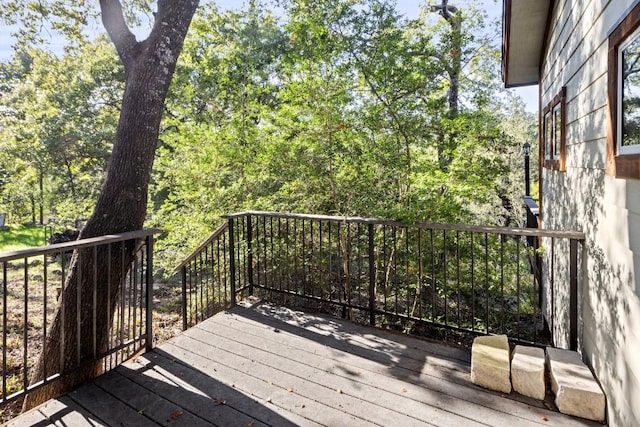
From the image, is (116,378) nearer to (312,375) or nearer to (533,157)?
(312,375)

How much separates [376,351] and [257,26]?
10.9 metres

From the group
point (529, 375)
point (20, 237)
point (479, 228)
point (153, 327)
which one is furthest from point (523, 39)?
point (20, 237)

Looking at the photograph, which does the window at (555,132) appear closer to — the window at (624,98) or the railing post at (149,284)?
the window at (624,98)

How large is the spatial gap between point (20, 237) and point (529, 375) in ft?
68.9

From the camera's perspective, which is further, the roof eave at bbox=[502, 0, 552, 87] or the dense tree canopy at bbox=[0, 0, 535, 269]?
the roof eave at bbox=[502, 0, 552, 87]

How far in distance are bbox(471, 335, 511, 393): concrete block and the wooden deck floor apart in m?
0.06

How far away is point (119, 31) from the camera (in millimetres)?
3352

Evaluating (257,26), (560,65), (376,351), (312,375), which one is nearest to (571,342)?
(376,351)

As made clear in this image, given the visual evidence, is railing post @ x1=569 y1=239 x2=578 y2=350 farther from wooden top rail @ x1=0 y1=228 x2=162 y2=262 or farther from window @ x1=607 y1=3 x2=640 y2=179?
wooden top rail @ x1=0 y1=228 x2=162 y2=262

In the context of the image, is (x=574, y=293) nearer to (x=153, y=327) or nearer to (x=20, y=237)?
(x=153, y=327)

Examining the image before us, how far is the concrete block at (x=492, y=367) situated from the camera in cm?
238

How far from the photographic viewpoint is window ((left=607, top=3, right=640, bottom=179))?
1817 millimetres

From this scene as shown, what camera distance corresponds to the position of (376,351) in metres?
2.98

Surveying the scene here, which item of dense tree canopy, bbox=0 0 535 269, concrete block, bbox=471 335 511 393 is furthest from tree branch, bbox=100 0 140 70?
concrete block, bbox=471 335 511 393
